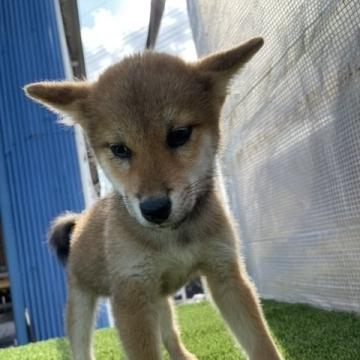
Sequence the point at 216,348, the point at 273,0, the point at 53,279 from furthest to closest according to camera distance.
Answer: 1. the point at 53,279
2. the point at 273,0
3. the point at 216,348

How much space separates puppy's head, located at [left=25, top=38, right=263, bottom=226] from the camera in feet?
5.80

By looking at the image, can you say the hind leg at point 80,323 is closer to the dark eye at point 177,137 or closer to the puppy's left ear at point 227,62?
the dark eye at point 177,137

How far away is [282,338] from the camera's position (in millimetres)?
2578

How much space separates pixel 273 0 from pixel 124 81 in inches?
48.8

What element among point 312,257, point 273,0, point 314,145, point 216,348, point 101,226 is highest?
point 273,0

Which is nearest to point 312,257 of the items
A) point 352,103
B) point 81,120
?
point 352,103

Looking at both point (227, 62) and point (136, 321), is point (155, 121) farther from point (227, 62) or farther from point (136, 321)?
point (136, 321)

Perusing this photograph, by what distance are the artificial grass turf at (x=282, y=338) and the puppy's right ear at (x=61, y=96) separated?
1197 millimetres

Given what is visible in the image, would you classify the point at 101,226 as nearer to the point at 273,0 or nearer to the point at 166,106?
the point at 166,106

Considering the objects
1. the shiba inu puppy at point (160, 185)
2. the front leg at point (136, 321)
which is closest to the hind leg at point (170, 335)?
the shiba inu puppy at point (160, 185)

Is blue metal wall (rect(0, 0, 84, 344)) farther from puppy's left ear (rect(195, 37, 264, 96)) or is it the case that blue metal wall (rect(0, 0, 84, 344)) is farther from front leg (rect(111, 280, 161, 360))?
puppy's left ear (rect(195, 37, 264, 96))

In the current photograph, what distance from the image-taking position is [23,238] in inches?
235

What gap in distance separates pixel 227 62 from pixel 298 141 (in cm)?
106

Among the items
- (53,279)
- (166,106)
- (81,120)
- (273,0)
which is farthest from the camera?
(53,279)
